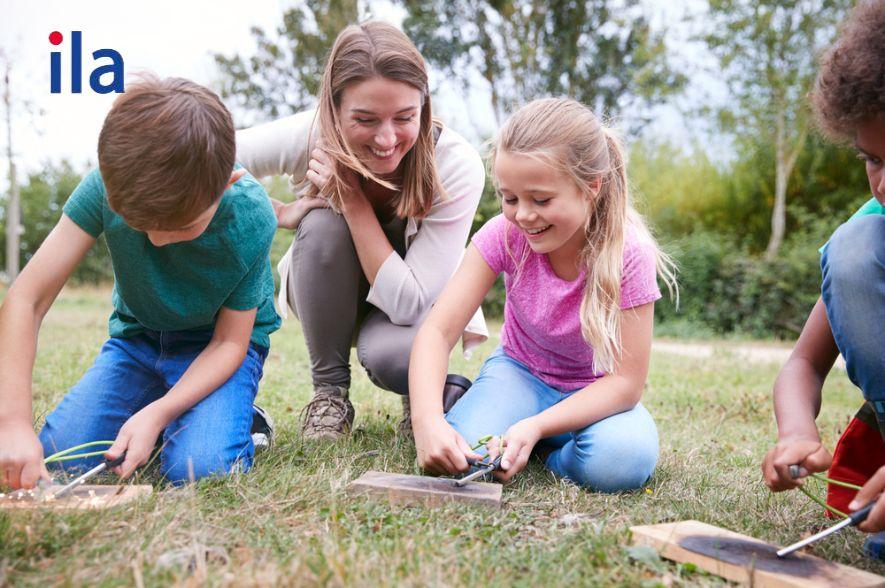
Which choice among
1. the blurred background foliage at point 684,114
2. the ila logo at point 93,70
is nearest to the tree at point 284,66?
the blurred background foliage at point 684,114

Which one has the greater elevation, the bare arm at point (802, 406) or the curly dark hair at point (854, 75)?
the curly dark hair at point (854, 75)

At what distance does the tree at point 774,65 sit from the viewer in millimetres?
12961

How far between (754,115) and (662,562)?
44.5 feet

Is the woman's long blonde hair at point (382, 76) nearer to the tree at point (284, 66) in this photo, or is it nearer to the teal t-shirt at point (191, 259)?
the teal t-shirt at point (191, 259)

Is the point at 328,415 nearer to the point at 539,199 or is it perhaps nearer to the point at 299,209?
the point at 299,209

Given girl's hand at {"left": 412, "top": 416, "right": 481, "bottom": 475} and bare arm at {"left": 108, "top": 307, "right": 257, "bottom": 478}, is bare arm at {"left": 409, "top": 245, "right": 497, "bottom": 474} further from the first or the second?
bare arm at {"left": 108, "top": 307, "right": 257, "bottom": 478}

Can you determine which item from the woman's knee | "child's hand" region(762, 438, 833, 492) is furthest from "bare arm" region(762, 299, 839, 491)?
the woman's knee

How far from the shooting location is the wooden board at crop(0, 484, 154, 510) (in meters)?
1.80

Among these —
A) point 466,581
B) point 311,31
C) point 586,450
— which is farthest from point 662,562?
point 311,31

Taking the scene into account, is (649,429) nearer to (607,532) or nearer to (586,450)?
(586,450)

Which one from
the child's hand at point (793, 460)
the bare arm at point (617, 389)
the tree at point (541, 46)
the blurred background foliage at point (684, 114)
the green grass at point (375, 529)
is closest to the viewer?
the green grass at point (375, 529)

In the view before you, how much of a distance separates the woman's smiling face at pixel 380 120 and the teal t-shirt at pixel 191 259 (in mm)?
449

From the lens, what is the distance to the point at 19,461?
6.41 feet

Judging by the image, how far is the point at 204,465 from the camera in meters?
2.30
